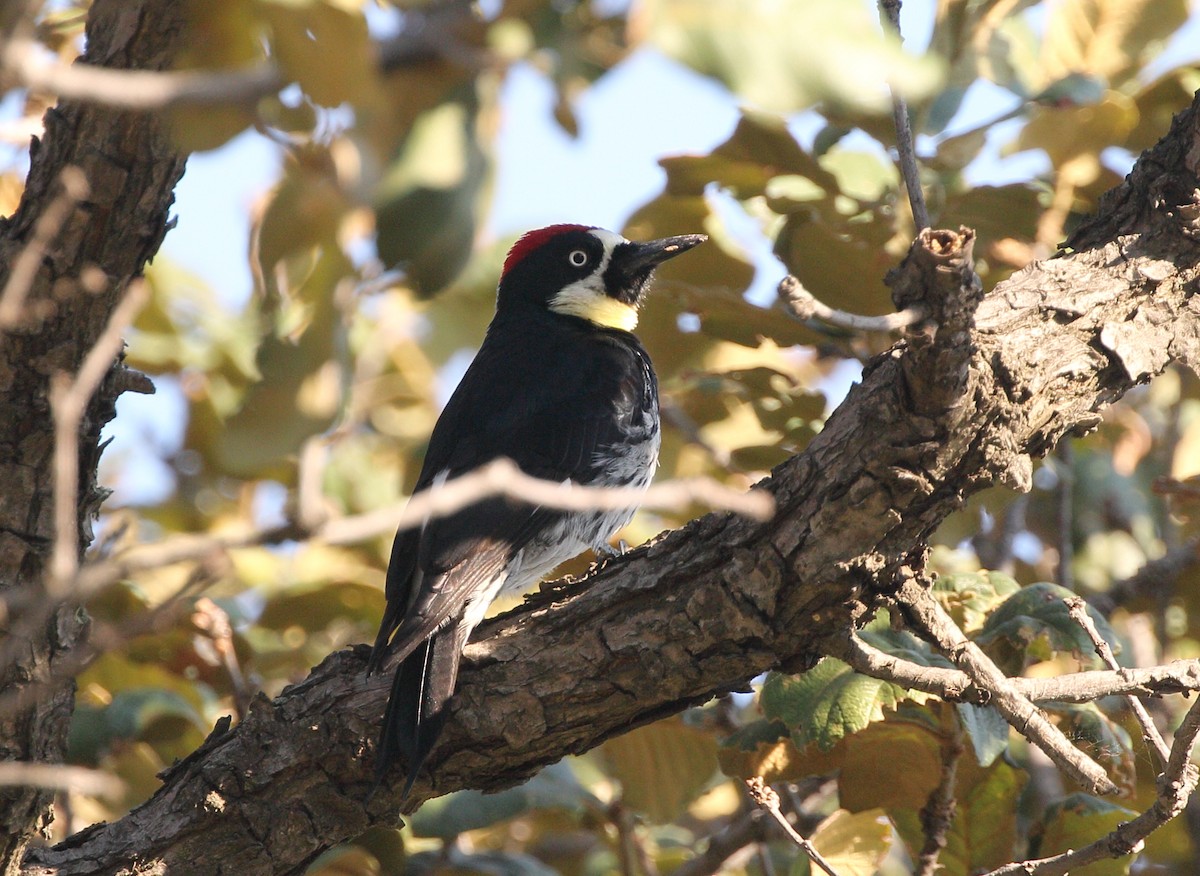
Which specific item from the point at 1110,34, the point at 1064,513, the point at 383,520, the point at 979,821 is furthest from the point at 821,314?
the point at 1064,513

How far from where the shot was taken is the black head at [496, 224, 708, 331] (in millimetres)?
4688

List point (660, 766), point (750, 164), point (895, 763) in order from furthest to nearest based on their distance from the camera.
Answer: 1. point (750, 164)
2. point (660, 766)
3. point (895, 763)

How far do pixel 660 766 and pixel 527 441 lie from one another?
40.1 inches

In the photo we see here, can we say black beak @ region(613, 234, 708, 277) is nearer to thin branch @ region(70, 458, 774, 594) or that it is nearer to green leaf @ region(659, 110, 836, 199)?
green leaf @ region(659, 110, 836, 199)

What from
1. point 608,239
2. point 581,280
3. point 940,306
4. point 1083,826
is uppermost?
point 608,239

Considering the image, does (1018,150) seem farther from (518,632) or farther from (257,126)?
(257,126)

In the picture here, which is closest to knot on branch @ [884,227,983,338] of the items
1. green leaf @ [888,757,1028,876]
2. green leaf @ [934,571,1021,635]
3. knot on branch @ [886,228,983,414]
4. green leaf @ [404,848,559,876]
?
knot on branch @ [886,228,983,414]

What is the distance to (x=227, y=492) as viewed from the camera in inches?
199

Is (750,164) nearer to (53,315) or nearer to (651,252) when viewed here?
(651,252)

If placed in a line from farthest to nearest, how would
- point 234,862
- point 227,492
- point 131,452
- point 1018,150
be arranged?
point 131,452, point 227,492, point 1018,150, point 234,862

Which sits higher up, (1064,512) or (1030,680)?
(1064,512)

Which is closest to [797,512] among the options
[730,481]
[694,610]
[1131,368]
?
[694,610]

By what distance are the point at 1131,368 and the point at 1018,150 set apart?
1469 mm

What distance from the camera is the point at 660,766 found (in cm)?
331
